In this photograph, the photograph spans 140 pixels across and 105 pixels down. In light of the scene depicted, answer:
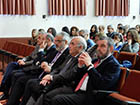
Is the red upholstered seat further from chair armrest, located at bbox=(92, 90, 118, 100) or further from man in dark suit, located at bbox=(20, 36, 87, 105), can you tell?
man in dark suit, located at bbox=(20, 36, 87, 105)

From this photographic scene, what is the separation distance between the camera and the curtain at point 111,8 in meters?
10.6

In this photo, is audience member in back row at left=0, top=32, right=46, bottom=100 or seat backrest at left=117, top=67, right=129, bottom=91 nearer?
seat backrest at left=117, top=67, right=129, bottom=91

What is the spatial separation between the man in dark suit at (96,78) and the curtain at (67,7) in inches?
267

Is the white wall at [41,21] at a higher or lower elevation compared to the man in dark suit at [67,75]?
higher

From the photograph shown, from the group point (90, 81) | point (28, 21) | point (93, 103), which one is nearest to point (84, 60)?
point (90, 81)

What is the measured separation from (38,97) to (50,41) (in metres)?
1.31

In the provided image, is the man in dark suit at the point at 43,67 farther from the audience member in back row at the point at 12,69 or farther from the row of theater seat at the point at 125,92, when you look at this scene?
the row of theater seat at the point at 125,92

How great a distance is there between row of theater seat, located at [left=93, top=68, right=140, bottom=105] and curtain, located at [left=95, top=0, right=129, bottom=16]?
7.95 m

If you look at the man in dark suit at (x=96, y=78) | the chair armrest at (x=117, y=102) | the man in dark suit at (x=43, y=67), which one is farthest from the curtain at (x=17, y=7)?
the chair armrest at (x=117, y=102)

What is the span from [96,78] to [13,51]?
5002 millimetres

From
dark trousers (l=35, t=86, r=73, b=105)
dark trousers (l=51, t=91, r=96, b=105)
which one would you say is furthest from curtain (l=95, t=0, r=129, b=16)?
dark trousers (l=51, t=91, r=96, b=105)

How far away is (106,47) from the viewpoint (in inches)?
120

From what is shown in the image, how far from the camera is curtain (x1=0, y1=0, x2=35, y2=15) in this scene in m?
8.76

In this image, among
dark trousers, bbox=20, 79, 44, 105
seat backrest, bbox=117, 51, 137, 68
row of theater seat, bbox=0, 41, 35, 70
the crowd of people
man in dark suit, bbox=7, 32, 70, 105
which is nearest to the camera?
the crowd of people
